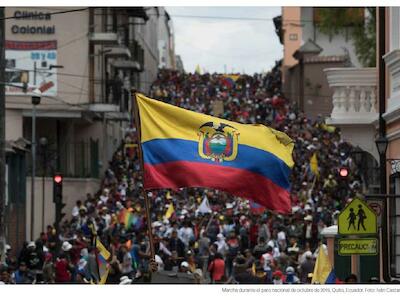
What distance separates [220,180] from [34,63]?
113ft

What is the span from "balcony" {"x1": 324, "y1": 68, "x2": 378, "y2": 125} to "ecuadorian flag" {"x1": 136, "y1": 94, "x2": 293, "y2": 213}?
7.59 m

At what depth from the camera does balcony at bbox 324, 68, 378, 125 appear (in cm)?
→ 2238

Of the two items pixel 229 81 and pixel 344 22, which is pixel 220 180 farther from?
pixel 229 81

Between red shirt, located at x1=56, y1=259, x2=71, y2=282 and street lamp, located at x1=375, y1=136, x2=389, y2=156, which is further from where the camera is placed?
red shirt, located at x1=56, y1=259, x2=71, y2=282

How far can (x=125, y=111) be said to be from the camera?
58.2 m

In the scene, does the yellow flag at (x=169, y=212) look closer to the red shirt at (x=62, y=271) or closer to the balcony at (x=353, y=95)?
the red shirt at (x=62, y=271)

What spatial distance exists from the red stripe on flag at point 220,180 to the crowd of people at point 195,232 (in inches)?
40.9

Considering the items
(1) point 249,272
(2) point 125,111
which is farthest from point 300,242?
(2) point 125,111

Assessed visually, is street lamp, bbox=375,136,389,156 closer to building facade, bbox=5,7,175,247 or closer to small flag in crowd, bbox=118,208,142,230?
small flag in crowd, bbox=118,208,142,230

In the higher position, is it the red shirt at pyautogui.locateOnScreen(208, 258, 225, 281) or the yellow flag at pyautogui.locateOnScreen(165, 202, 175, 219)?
the yellow flag at pyautogui.locateOnScreen(165, 202, 175, 219)

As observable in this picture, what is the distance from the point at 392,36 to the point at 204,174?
711 cm

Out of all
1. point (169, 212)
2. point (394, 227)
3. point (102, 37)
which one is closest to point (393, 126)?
point (394, 227)

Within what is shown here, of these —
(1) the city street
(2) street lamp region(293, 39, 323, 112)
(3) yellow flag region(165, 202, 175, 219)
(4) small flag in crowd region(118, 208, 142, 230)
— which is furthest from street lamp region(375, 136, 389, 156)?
(2) street lamp region(293, 39, 323, 112)
